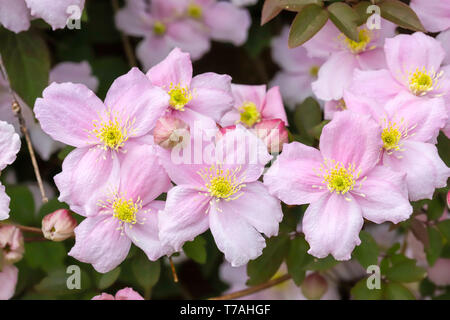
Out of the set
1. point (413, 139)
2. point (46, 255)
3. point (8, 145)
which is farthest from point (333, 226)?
point (46, 255)

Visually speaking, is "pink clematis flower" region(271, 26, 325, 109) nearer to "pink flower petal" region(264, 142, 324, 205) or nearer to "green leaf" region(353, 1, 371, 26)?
"green leaf" region(353, 1, 371, 26)

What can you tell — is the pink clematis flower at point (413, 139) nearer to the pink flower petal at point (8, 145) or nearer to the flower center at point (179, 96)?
the flower center at point (179, 96)

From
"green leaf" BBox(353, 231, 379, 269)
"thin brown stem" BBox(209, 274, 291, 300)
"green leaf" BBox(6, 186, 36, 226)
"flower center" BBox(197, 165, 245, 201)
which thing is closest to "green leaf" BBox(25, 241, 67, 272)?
"green leaf" BBox(6, 186, 36, 226)

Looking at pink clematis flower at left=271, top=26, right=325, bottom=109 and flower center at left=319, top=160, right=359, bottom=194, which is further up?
flower center at left=319, top=160, right=359, bottom=194

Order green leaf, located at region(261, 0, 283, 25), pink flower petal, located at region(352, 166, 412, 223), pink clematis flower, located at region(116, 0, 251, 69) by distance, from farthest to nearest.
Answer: pink clematis flower, located at region(116, 0, 251, 69) → green leaf, located at region(261, 0, 283, 25) → pink flower petal, located at region(352, 166, 412, 223)

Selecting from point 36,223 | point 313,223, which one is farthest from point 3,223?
point 313,223

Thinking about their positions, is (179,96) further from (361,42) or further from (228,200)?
(361,42)
